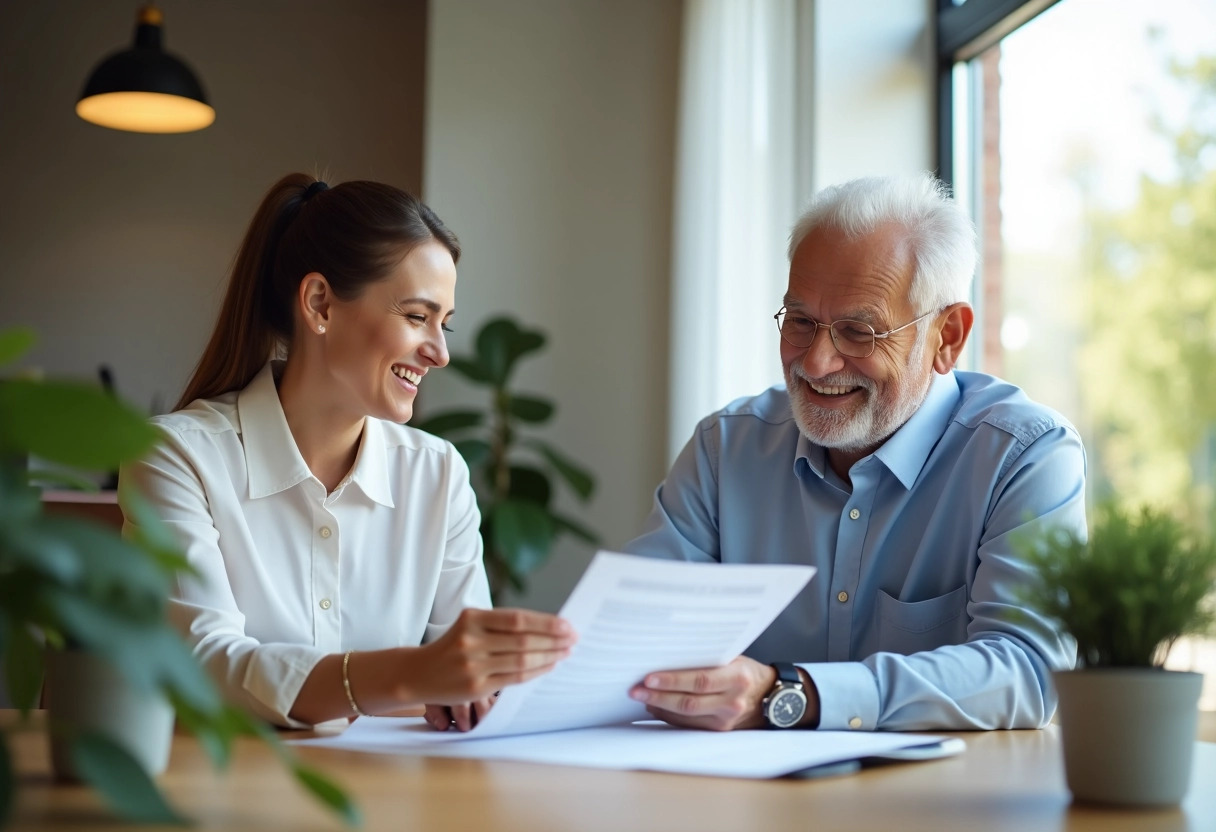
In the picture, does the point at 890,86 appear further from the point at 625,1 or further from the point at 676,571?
the point at 676,571

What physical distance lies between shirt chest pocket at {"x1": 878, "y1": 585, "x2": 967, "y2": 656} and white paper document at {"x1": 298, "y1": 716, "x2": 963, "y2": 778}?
448 mm

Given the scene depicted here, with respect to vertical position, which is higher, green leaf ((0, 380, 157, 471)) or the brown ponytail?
the brown ponytail

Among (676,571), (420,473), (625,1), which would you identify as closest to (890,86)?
(625,1)

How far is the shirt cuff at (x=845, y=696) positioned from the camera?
1396 millimetres

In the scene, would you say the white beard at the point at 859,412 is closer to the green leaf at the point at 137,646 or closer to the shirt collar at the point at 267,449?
the shirt collar at the point at 267,449

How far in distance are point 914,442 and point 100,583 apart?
157 cm

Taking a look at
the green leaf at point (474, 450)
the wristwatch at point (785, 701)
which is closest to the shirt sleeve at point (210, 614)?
the wristwatch at point (785, 701)

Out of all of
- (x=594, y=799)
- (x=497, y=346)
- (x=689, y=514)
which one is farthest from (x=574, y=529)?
(x=594, y=799)

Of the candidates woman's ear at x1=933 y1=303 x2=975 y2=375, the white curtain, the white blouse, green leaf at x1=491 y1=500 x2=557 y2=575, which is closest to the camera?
the white blouse

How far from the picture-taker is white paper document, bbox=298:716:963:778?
1091mm

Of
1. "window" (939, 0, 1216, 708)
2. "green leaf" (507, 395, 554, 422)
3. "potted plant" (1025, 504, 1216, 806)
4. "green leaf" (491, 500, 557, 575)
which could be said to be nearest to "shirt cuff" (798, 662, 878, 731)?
"potted plant" (1025, 504, 1216, 806)

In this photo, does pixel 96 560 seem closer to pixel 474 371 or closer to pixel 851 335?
pixel 851 335

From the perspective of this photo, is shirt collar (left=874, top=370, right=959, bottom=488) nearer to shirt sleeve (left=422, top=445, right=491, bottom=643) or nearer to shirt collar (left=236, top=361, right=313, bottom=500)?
shirt sleeve (left=422, top=445, right=491, bottom=643)

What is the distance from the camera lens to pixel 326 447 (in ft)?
6.32
